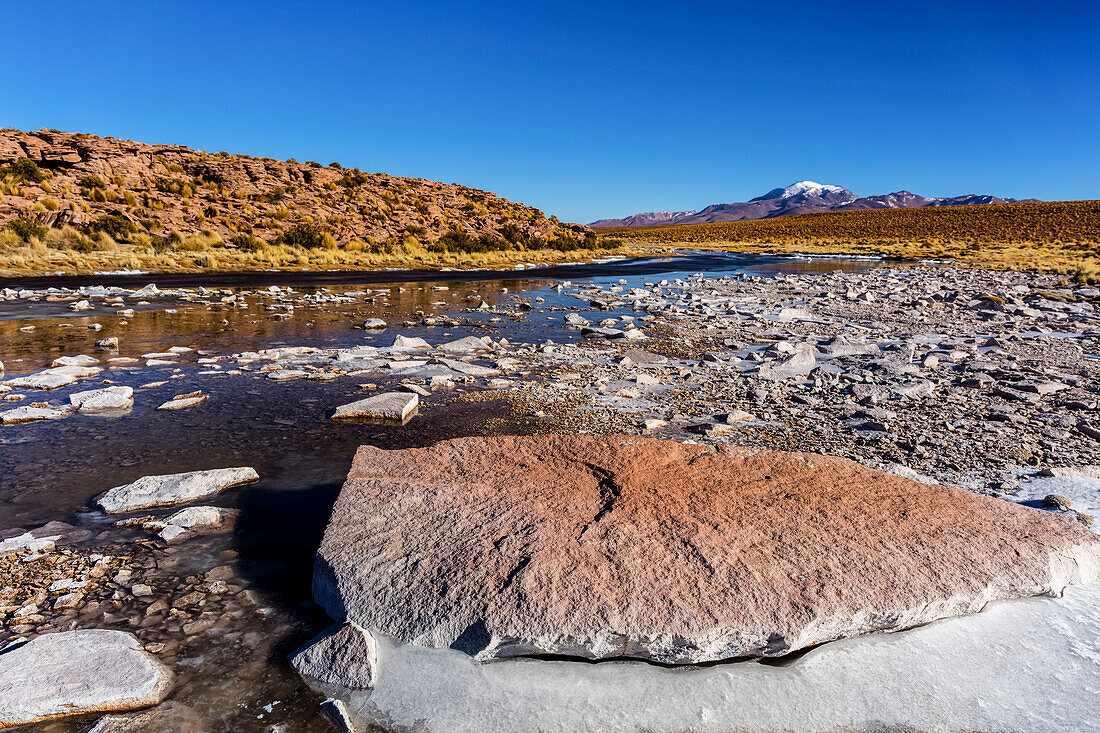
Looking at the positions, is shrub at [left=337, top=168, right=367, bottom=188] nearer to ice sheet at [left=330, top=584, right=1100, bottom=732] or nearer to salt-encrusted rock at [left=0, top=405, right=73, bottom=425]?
salt-encrusted rock at [left=0, top=405, right=73, bottom=425]

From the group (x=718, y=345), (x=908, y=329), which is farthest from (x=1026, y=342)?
(x=718, y=345)

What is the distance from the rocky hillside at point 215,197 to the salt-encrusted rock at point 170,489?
2769 cm

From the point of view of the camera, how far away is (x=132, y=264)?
67.4 ft

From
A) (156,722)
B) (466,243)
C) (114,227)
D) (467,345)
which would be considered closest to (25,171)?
(114,227)

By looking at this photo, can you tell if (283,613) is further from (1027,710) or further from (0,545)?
(1027,710)

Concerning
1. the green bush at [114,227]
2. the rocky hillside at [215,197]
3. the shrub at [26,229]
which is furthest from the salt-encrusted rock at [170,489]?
the rocky hillside at [215,197]

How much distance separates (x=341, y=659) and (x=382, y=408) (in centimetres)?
320

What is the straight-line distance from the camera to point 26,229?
22.2m

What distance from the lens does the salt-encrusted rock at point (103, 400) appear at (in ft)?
16.7

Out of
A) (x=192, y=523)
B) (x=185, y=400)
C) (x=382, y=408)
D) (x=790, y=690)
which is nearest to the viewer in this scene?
(x=790, y=690)

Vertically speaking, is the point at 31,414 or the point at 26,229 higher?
the point at 26,229

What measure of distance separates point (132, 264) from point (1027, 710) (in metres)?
25.0

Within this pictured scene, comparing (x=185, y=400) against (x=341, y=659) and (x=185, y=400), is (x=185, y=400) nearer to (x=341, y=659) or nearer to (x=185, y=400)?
(x=185, y=400)

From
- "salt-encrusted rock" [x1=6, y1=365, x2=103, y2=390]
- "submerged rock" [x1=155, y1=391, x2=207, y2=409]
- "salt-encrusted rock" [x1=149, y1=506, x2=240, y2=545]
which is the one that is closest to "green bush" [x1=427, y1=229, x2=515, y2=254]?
"salt-encrusted rock" [x1=6, y1=365, x2=103, y2=390]
